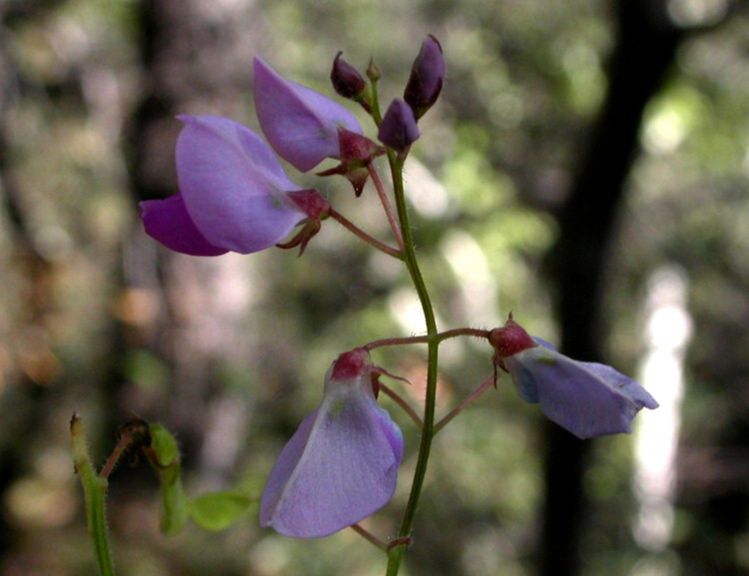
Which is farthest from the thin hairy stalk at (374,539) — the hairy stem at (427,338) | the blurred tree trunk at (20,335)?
the blurred tree trunk at (20,335)

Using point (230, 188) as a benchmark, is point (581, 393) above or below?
below

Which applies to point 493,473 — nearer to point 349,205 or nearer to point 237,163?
point 349,205

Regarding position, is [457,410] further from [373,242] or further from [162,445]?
[162,445]

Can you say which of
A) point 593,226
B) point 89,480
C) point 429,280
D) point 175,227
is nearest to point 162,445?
point 89,480

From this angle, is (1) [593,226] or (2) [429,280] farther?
(2) [429,280]

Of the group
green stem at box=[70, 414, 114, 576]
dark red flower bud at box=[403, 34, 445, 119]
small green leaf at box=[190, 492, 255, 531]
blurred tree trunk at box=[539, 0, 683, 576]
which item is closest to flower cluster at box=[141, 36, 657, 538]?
dark red flower bud at box=[403, 34, 445, 119]

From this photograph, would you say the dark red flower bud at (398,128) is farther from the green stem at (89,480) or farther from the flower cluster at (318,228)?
the green stem at (89,480)

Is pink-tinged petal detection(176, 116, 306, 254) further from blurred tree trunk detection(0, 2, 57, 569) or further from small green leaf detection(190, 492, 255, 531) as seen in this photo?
blurred tree trunk detection(0, 2, 57, 569)
